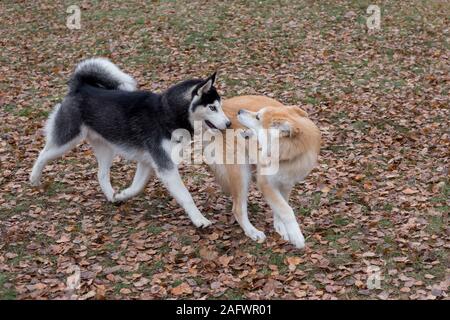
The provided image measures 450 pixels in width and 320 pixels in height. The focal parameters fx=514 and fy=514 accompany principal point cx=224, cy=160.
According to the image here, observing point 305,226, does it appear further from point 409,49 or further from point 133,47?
point 133,47

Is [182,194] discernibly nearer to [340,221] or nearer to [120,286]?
[120,286]

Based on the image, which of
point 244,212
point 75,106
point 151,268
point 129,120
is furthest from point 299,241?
point 75,106

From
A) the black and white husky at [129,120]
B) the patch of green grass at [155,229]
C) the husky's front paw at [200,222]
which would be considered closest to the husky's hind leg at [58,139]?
the black and white husky at [129,120]

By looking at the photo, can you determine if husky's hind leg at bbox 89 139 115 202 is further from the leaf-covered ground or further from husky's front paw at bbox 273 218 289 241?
husky's front paw at bbox 273 218 289 241

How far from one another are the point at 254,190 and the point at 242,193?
1.32 m

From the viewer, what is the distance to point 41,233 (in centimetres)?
557

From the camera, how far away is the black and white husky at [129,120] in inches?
214

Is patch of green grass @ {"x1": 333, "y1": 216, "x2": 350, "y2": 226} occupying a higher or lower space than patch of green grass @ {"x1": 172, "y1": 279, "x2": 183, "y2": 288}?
higher

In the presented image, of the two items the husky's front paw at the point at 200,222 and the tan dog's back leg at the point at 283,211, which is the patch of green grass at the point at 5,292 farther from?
the tan dog's back leg at the point at 283,211

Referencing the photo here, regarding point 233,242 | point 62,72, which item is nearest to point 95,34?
point 62,72

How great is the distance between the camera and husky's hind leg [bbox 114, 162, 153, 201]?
6.00 m

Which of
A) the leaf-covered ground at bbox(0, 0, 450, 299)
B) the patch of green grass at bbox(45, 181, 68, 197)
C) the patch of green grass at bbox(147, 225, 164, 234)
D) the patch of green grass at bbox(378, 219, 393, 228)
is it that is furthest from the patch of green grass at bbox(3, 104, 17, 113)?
the patch of green grass at bbox(378, 219, 393, 228)

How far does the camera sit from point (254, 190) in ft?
21.5

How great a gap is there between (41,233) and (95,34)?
991cm
